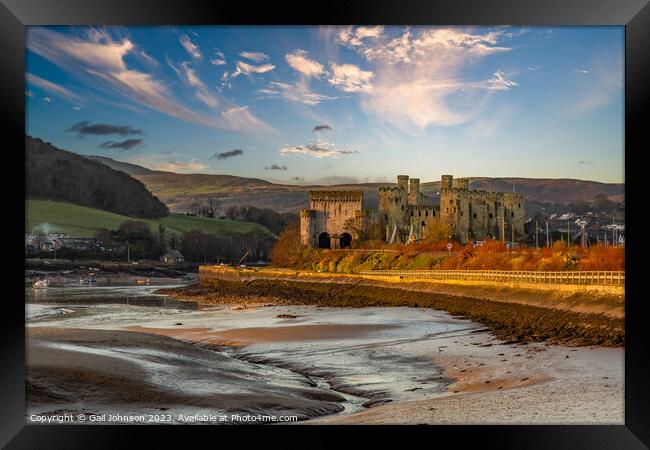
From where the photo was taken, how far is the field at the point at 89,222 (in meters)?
16.8

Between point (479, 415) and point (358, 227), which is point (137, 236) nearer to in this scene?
point (479, 415)

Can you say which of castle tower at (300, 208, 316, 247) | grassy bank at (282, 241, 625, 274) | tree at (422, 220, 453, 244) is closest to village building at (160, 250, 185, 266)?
grassy bank at (282, 241, 625, 274)

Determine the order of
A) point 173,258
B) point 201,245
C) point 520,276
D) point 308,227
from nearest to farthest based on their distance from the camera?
point 520,276 → point 201,245 → point 173,258 → point 308,227

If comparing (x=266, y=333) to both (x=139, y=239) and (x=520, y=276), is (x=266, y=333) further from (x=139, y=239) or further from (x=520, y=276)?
(x=520, y=276)

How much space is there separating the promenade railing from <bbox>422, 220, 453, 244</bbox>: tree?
6.53m

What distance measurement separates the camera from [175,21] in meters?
10.1

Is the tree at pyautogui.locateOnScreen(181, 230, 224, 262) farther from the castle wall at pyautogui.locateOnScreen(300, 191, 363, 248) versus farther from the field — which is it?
the castle wall at pyautogui.locateOnScreen(300, 191, 363, 248)

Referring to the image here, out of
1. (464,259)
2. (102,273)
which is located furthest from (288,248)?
(102,273)

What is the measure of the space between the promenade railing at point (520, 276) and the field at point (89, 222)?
7.35 meters

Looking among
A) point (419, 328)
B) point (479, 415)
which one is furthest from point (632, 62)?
point (419, 328)

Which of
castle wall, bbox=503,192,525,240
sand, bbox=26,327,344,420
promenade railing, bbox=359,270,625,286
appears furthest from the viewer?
castle wall, bbox=503,192,525,240

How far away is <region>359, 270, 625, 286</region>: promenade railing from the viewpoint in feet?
55.9

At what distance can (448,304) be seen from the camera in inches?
974

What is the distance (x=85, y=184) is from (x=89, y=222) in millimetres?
1298
